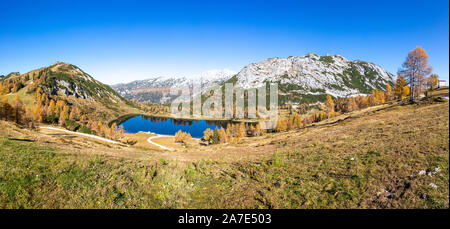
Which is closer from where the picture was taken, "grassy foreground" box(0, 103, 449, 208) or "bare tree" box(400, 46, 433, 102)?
"grassy foreground" box(0, 103, 449, 208)

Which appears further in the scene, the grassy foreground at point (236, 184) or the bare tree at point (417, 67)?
the bare tree at point (417, 67)

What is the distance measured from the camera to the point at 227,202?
946 cm

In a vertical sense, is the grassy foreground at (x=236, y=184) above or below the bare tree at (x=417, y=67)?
below

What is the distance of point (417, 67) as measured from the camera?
161ft

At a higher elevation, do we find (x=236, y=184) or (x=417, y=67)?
(x=417, y=67)

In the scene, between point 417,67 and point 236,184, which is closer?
point 236,184

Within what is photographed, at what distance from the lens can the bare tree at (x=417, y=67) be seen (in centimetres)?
4769

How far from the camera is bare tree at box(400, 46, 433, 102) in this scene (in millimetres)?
47688

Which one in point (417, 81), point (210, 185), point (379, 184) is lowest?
point (210, 185)

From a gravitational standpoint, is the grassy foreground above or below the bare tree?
below
